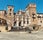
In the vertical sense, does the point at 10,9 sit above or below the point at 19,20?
above

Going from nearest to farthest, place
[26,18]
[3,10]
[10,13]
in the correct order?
[26,18] → [10,13] → [3,10]

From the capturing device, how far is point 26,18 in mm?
68000

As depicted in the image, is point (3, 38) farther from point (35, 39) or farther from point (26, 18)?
point (26, 18)

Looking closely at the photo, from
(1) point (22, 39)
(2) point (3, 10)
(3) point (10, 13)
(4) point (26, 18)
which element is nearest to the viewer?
(1) point (22, 39)

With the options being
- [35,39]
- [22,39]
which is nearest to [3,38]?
[22,39]

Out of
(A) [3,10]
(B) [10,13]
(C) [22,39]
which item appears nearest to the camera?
(C) [22,39]

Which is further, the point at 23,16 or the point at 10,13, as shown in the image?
the point at 10,13

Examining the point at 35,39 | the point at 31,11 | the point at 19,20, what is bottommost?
the point at 35,39

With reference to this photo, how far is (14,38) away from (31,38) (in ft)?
1.48

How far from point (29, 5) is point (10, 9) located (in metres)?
Result: 9.24

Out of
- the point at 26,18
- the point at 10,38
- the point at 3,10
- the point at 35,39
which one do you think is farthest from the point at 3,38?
the point at 3,10

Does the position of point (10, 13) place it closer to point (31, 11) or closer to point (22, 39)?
point (31, 11)

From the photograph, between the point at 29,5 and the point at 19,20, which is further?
the point at 29,5

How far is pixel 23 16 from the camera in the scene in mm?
68812
